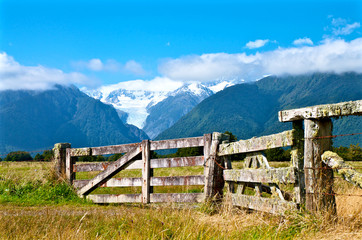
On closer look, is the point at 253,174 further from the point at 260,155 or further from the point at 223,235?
the point at 223,235

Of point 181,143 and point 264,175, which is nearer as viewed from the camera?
point 264,175

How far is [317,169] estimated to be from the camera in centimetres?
579

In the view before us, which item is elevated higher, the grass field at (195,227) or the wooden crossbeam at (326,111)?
the wooden crossbeam at (326,111)

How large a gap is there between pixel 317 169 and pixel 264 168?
132cm

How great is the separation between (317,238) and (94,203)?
26.2 ft

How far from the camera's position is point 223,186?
28.5ft

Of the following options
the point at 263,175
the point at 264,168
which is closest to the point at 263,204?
the point at 263,175

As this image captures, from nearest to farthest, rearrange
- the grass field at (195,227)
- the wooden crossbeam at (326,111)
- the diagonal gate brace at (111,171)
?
the grass field at (195,227) < the wooden crossbeam at (326,111) < the diagonal gate brace at (111,171)

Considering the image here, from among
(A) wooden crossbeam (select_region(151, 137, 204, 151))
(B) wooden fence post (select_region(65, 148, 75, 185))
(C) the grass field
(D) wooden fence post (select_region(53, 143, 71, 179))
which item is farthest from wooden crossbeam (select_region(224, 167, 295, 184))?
(D) wooden fence post (select_region(53, 143, 71, 179))

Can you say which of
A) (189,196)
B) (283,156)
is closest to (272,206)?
(189,196)

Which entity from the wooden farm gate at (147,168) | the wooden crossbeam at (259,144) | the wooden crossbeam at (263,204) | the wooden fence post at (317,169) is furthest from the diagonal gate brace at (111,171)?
the wooden fence post at (317,169)

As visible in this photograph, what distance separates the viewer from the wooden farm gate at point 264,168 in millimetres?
5730

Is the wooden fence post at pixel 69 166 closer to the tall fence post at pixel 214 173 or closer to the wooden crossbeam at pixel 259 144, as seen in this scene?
the tall fence post at pixel 214 173

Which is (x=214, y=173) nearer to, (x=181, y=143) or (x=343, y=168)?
(x=181, y=143)
